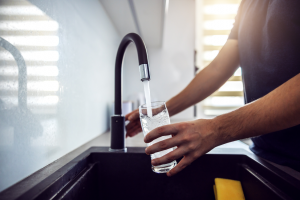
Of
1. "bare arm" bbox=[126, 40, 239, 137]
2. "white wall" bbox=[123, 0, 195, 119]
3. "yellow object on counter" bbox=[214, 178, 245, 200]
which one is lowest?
"yellow object on counter" bbox=[214, 178, 245, 200]

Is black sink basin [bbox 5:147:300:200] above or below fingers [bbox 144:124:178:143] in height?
below

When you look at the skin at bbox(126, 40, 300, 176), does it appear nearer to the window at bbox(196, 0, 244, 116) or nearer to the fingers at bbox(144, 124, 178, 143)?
the fingers at bbox(144, 124, 178, 143)

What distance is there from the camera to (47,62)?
0.55 meters

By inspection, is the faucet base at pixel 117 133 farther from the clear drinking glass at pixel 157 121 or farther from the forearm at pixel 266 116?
the forearm at pixel 266 116

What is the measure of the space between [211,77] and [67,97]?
0.69 m

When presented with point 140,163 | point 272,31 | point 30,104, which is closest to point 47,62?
point 30,104

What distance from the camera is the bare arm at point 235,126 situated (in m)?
0.42

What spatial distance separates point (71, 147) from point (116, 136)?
0.18m

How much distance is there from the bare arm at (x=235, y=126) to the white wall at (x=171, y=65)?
165 centimetres

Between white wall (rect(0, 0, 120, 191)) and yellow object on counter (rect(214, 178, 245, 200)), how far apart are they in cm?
53

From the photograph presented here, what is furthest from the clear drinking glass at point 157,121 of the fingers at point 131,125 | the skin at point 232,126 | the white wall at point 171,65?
the white wall at point 171,65

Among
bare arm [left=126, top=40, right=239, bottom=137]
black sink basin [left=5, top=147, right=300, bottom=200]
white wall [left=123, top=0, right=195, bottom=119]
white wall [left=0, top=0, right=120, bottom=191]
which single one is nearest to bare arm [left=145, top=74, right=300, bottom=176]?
black sink basin [left=5, top=147, right=300, bottom=200]

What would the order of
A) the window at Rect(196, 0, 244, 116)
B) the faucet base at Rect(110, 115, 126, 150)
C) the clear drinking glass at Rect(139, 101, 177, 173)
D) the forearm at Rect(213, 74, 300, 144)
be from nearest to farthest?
the forearm at Rect(213, 74, 300, 144), the clear drinking glass at Rect(139, 101, 177, 173), the faucet base at Rect(110, 115, 126, 150), the window at Rect(196, 0, 244, 116)

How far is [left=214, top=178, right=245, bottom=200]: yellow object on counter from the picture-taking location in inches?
22.1
